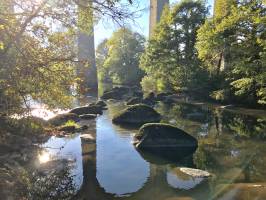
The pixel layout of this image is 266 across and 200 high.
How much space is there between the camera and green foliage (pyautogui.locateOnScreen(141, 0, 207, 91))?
134 feet

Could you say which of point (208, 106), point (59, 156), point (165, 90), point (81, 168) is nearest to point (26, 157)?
point (59, 156)

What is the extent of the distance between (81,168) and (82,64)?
4.54 metres

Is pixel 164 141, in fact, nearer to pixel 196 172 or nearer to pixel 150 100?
pixel 196 172

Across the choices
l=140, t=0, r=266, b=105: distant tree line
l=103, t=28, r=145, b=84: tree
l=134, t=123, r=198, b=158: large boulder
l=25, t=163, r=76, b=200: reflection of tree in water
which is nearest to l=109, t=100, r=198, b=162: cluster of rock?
l=134, t=123, r=198, b=158: large boulder

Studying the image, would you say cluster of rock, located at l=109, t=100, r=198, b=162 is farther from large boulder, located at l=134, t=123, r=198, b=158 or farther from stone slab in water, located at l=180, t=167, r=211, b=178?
stone slab in water, located at l=180, t=167, r=211, b=178

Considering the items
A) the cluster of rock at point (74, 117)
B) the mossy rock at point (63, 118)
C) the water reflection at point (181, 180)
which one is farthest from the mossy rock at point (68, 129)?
the water reflection at point (181, 180)

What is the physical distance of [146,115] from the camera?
24016 mm

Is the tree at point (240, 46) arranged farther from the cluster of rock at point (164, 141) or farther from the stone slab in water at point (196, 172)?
the stone slab in water at point (196, 172)

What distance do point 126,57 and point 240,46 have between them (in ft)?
129

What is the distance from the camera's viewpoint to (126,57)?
66.8 m

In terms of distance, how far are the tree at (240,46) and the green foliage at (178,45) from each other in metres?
5.62

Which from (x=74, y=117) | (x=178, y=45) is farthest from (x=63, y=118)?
(x=178, y=45)

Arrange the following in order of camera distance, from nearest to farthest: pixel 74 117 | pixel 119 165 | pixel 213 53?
pixel 119 165, pixel 74 117, pixel 213 53

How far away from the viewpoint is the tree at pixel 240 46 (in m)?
27.0
